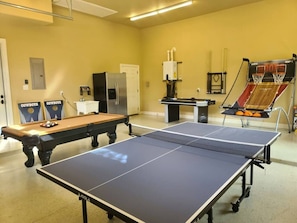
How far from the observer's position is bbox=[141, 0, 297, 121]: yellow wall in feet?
19.6

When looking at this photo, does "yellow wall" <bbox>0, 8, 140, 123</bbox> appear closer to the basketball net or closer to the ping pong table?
the basketball net

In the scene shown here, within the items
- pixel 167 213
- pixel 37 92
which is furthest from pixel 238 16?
pixel 167 213

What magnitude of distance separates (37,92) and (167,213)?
585cm

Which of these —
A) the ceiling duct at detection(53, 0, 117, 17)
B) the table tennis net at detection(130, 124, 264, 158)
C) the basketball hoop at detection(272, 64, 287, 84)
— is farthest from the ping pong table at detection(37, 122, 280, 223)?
the ceiling duct at detection(53, 0, 117, 17)

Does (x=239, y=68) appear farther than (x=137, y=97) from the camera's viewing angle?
No

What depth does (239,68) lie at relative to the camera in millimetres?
6727

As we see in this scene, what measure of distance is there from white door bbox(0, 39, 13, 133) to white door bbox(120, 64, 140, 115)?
4.00m

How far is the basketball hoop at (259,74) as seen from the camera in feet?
19.6

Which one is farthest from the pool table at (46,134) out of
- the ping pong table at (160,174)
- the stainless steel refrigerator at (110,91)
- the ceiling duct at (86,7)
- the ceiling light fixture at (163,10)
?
the ceiling light fixture at (163,10)

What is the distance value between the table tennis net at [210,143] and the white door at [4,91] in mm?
4432

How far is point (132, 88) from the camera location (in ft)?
29.0

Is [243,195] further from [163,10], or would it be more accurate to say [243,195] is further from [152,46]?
[152,46]

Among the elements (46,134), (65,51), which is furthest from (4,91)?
(46,134)

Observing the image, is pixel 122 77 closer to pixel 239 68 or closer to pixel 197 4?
pixel 197 4
